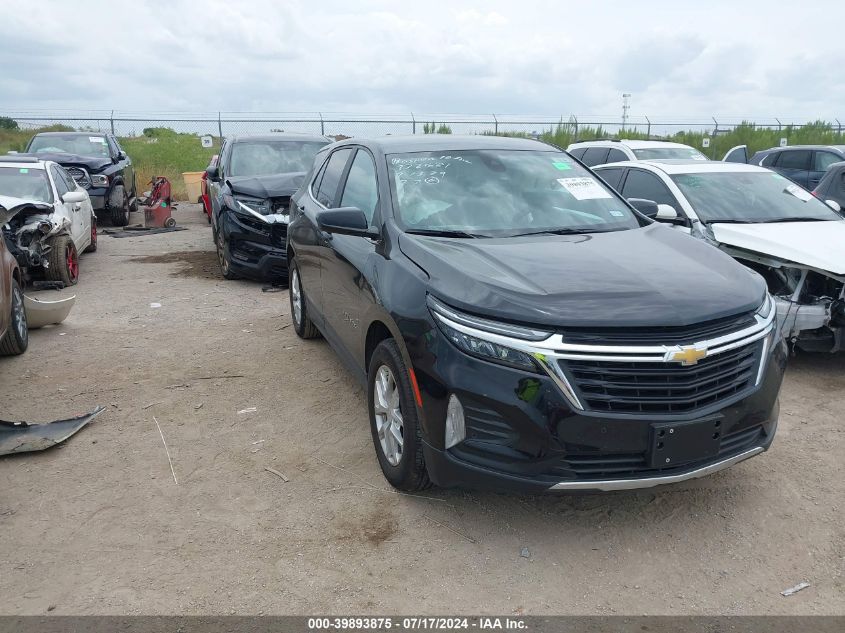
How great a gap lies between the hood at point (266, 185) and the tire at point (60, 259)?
204cm

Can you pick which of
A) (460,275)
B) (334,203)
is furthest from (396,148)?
(460,275)

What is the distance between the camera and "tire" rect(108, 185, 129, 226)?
1441 centimetres

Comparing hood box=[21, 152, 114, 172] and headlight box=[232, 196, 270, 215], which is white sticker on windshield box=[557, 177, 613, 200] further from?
hood box=[21, 152, 114, 172]

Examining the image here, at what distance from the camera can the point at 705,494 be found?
374 centimetres

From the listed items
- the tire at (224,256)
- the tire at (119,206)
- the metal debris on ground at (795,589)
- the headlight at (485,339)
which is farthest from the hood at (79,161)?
the metal debris on ground at (795,589)

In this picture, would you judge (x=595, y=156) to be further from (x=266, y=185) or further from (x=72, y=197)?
(x=72, y=197)

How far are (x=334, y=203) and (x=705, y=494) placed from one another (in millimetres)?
3016

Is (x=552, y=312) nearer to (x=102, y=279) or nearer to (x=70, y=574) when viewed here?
(x=70, y=574)

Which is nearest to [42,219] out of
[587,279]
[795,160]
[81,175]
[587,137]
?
[81,175]

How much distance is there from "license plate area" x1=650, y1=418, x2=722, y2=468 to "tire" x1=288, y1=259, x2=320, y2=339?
3711 mm

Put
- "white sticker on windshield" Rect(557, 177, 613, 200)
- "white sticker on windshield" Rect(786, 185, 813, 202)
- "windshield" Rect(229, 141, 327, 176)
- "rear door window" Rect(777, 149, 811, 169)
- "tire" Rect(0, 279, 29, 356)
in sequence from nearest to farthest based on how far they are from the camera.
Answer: "white sticker on windshield" Rect(557, 177, 613, 200)
"tire" Rect(0, 279, 29, 356)
"white sticker on windshield" Rect(786, 185, 813, 202)
"windshield" Rect(229, 141, 327, 176)
"rear door window" Rect(777, 149, 811, 169)

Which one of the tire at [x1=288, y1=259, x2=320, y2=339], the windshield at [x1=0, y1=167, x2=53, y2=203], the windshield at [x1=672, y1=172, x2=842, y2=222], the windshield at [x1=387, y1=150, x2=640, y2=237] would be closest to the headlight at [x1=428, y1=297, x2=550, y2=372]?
the windshield at [x1=387, y1=150, x2=640, y2=237]

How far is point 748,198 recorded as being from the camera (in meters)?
6.66

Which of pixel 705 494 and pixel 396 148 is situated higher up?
pixel 396 148
